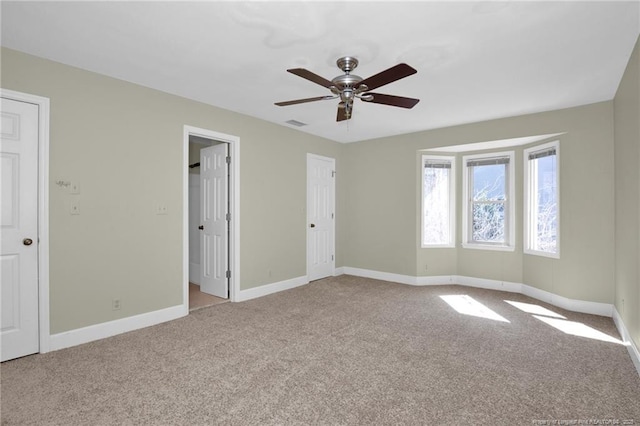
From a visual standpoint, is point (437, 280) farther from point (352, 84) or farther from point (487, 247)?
point (352, 84)

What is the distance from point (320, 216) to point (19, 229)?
4110 millimetres

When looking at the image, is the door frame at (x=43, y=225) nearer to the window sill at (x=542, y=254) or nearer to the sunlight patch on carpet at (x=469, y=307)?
the sunlight patch on carpet at (x=469, y=307)

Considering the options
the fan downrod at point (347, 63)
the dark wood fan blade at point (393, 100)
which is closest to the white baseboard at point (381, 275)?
the dark wood fan blade at point (393, 100)

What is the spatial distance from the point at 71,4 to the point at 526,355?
4.40 metres

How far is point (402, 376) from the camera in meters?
2.53

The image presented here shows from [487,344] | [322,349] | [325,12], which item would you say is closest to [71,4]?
[325,12]

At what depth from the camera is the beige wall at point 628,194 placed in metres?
2.76

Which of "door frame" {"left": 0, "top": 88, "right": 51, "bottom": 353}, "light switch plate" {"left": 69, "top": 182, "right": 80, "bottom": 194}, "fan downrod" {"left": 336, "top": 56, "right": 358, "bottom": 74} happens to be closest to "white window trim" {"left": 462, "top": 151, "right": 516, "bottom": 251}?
"fan downrod" {"left": 336, "top": 56, "right": 358, "bottom": 74}

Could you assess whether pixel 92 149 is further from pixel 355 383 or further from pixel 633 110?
pixel 633 110

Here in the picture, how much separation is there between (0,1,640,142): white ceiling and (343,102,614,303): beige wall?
2.10 ft

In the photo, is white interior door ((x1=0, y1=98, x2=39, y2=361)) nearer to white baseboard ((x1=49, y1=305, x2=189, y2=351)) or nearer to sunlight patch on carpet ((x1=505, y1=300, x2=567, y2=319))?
white baseboard ((x1=49, y1=305, x2=189, y2=351))

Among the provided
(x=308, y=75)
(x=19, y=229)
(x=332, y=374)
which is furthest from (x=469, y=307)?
(x=19, y=229)

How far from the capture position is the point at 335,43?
262 cm

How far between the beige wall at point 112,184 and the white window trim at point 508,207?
12.0 ft
